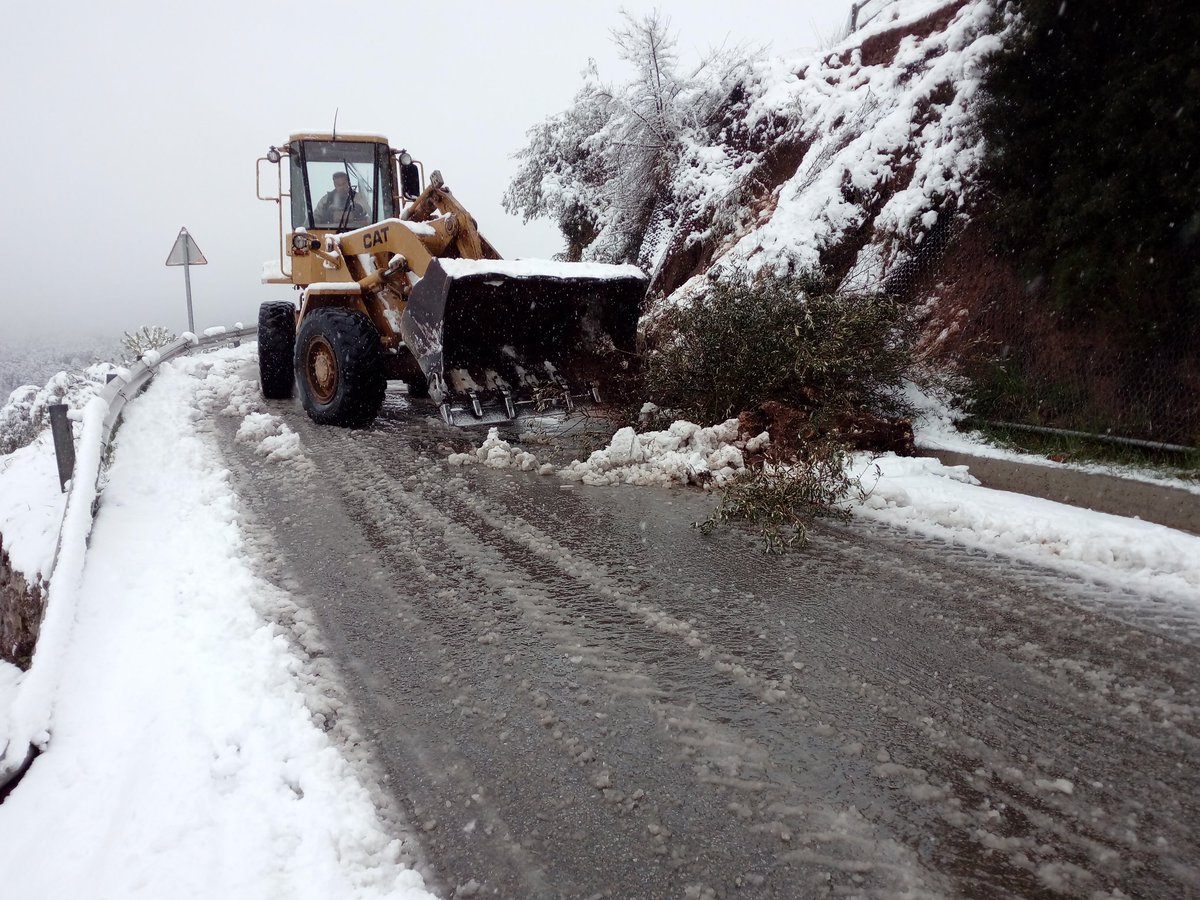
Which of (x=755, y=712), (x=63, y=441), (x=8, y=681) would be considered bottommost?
(x=8, y=681)

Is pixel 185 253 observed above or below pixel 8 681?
above

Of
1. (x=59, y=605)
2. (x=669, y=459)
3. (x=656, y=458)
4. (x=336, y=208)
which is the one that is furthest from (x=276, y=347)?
(x=59, y=605)

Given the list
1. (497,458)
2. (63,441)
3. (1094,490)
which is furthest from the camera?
(497,458)

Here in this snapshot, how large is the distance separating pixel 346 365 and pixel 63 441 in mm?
2607

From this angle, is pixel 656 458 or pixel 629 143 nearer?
pixel 656 458

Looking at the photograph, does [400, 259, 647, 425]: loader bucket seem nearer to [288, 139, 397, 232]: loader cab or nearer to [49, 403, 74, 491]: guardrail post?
[288, 139, 397, 232]: loader cab

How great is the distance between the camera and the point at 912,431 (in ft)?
21.3

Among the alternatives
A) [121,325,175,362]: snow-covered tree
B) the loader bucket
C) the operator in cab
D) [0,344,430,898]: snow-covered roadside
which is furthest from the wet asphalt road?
[121,325,175,362]: snow-covered tree

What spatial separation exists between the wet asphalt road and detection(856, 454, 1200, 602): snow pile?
0.28 m

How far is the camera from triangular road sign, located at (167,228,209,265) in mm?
15477

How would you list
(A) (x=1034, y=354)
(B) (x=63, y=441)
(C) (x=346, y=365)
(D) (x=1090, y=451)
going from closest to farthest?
(B) (x=63, y=441) < (D) (x=1090, y=451) < (A) (x=1034, y=354) < (C) (x=346, y=365)

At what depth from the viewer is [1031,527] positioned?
4.51m

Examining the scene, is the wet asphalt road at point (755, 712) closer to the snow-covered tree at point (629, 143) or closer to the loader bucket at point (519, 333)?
the loader bucket at point (519, 333)

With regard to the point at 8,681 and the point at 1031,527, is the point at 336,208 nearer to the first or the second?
the point at 8,681
